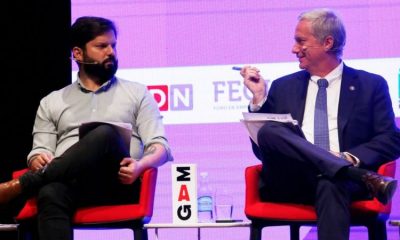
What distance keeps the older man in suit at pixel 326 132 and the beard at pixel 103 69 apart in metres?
0.71

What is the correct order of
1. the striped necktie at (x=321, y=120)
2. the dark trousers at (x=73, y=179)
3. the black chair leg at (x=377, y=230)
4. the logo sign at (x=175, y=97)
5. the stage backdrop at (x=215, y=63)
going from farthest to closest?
the logo sign at (x=175, y=97) < the stage backdrop at (x=215, y=63) < the striped necktie at (x=321, y=120) < the black chair leg at (x=377, y=230) < the dark trousers at (x=73, y=179)

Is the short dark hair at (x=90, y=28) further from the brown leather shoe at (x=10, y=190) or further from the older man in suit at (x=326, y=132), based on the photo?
the brown leather shoe at (x=10, y=190)

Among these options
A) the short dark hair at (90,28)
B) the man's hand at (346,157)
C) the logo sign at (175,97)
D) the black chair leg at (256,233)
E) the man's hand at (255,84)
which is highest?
the short dark hair at (90,28)

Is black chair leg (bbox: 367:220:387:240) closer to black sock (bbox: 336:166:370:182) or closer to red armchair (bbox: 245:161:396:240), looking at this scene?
red armchair (bbox: 245:161:396:240)

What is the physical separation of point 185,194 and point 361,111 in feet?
3.11

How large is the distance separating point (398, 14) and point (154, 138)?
163cm

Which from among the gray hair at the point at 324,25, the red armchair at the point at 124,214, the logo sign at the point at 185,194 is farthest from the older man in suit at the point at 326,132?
the red armchair at the point at 124,214

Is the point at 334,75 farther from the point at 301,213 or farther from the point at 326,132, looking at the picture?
the point at 301,213

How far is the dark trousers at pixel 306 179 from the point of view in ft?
10.1

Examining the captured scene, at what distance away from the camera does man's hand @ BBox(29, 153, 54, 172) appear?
3488 millimetres

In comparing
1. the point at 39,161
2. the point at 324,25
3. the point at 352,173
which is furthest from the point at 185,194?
the point at 324,25

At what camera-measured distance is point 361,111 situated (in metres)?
3.57

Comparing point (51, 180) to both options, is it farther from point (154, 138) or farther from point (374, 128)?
point (374, 128)

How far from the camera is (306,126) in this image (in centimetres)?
369
